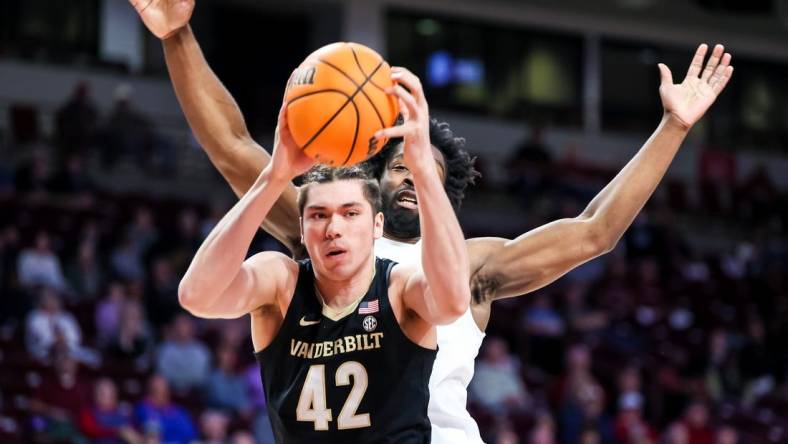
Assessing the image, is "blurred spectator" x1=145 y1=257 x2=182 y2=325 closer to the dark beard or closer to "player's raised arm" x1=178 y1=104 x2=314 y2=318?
the dark beard

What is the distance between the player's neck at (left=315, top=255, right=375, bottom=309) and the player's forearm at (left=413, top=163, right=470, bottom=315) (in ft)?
1.28

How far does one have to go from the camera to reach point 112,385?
10484 mm

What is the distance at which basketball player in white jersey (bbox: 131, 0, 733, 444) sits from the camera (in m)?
4.48

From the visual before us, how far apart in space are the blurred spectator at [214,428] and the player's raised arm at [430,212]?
7251mm

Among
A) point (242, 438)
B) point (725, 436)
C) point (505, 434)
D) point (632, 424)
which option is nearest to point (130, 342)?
point (242, 438)

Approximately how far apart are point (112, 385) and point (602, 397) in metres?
5.29

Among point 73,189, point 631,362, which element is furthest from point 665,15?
point 73,189

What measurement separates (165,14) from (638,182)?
5.86 feet

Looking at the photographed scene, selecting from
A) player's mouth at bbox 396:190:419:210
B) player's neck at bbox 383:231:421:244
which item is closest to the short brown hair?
player's mouth at bbox 396:190:419:210

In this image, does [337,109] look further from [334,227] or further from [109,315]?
[109,315]

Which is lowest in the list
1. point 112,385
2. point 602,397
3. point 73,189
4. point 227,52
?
point 602,397

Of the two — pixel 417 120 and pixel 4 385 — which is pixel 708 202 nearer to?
pixel 4 385

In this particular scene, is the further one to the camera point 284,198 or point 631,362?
point 631,362

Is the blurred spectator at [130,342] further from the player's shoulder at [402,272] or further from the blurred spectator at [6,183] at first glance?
the player's shoulder at [402,272]
